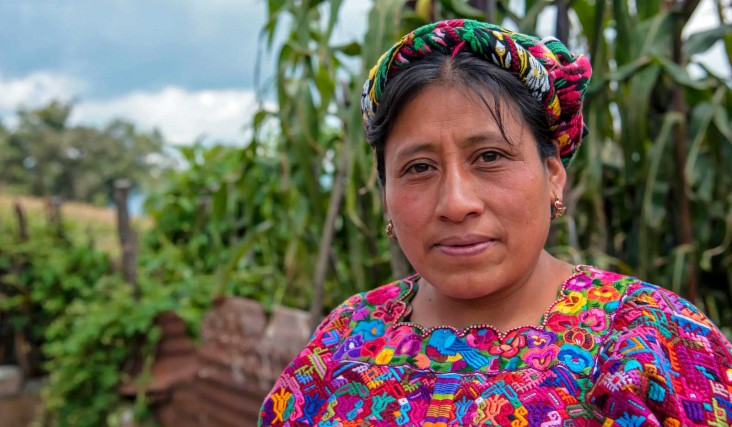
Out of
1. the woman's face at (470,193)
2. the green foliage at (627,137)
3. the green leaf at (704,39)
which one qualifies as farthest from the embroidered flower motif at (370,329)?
the green leaf at (704,39)

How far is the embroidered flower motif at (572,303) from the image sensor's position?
934mm

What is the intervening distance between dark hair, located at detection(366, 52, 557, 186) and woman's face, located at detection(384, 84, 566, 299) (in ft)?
A: 0.03

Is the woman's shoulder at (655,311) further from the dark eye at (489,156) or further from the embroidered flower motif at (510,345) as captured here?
the dark eye at (489,156)

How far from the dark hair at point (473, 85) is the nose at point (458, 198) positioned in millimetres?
81

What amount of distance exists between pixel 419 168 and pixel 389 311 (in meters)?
0.26

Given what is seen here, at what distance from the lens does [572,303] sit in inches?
37.1

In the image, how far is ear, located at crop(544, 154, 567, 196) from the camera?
986 mm

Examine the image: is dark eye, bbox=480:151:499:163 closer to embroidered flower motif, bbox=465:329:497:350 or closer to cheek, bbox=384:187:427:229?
cheek, bbox=384:187:427:229

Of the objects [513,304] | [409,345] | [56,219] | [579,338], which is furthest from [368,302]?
[56,219]

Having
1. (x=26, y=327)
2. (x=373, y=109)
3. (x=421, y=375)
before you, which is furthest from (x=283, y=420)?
(x=26, y=327)

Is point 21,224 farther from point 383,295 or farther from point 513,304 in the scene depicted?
point 513,304

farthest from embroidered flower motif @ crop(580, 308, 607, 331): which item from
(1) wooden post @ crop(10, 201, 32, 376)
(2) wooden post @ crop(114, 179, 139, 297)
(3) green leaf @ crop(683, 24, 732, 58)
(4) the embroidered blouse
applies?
(1) wooden post @ crop(10, 201, 32, 376)

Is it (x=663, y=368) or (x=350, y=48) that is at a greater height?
(x=350, y=48)

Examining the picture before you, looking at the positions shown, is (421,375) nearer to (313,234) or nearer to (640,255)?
(640,255)
